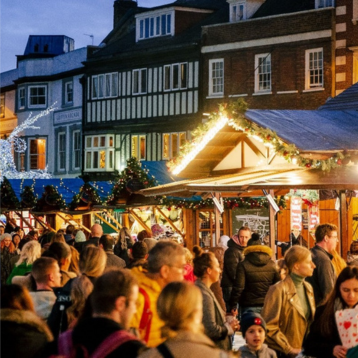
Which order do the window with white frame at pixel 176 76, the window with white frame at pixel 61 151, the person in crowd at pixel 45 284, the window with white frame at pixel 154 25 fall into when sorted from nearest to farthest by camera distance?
the person in crowd at pixel 45 284, the window with white frame at pixel 176 76, the window with white frame at pixel 154 25, the window with white frame at pixel 61 151

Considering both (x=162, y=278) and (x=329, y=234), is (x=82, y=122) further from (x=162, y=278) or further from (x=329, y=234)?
(x=162, y=278)

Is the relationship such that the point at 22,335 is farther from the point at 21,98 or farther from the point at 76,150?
the point at 21,98

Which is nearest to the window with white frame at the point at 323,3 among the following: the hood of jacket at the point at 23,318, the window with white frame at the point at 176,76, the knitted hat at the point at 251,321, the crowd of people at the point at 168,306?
the window with white frame at the point at 176,76

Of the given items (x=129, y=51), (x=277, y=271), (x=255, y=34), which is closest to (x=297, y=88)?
(x=255, y=34)

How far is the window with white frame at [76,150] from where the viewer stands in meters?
42.2

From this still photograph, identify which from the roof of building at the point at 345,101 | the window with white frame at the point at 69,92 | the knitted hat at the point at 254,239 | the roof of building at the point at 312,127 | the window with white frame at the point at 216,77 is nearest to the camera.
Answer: the knitted hat at the point at 254,239

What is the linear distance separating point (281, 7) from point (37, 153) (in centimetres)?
1703

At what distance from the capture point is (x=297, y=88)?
104 feet

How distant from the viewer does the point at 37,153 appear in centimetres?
4531

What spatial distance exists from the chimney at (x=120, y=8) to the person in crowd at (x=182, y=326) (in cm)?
4066

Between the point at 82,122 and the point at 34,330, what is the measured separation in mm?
37060

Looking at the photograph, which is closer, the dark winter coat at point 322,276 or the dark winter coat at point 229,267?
the dark winter coat at point 322,276

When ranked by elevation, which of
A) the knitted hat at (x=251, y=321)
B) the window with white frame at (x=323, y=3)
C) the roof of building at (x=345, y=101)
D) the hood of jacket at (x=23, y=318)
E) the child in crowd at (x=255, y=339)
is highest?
the window with white frame at (x=323, y=3)

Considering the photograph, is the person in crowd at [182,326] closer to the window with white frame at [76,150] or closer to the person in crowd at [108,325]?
the person in crowd at [108,325]
